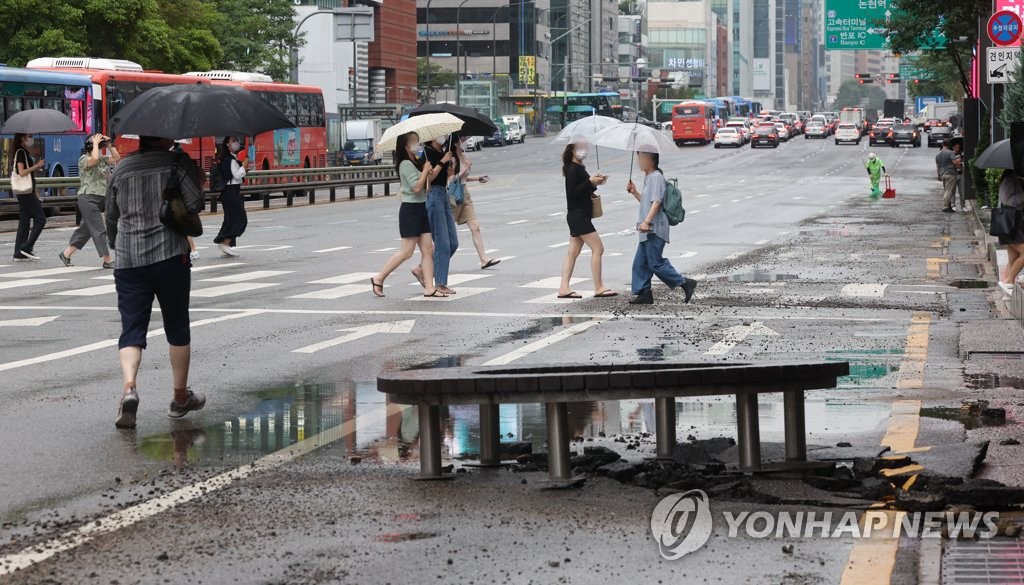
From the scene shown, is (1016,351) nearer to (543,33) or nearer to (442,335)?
(442,335)

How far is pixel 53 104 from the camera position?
39.8m

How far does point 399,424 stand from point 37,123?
16.5 meters

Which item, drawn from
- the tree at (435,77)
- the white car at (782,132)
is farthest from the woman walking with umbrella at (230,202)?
the tree at (435,77)

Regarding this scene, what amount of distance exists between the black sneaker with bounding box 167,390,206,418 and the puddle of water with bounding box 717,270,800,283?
11377 mm

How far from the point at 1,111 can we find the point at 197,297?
2131 cm

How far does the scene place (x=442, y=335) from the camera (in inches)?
568

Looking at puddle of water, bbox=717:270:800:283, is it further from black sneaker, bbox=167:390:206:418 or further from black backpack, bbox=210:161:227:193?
black sneaker, bbox=167:390:206:418

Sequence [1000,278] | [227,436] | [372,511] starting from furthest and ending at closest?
1. [1000,278]
2. [227,436]
3. [372,511]

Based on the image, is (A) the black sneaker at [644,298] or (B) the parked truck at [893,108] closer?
(A) the black sneaker at [644,298]

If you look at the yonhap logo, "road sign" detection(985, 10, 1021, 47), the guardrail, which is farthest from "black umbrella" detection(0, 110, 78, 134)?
the yonhap logo

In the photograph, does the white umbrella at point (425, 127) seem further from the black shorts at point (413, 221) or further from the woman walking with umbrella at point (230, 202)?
the woman walking with umbrella at point (230, 202)

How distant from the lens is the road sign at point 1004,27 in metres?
25.5

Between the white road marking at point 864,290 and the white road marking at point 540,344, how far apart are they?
4.11 meters

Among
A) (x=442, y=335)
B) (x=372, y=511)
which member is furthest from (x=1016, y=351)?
(x=372, y=511)
